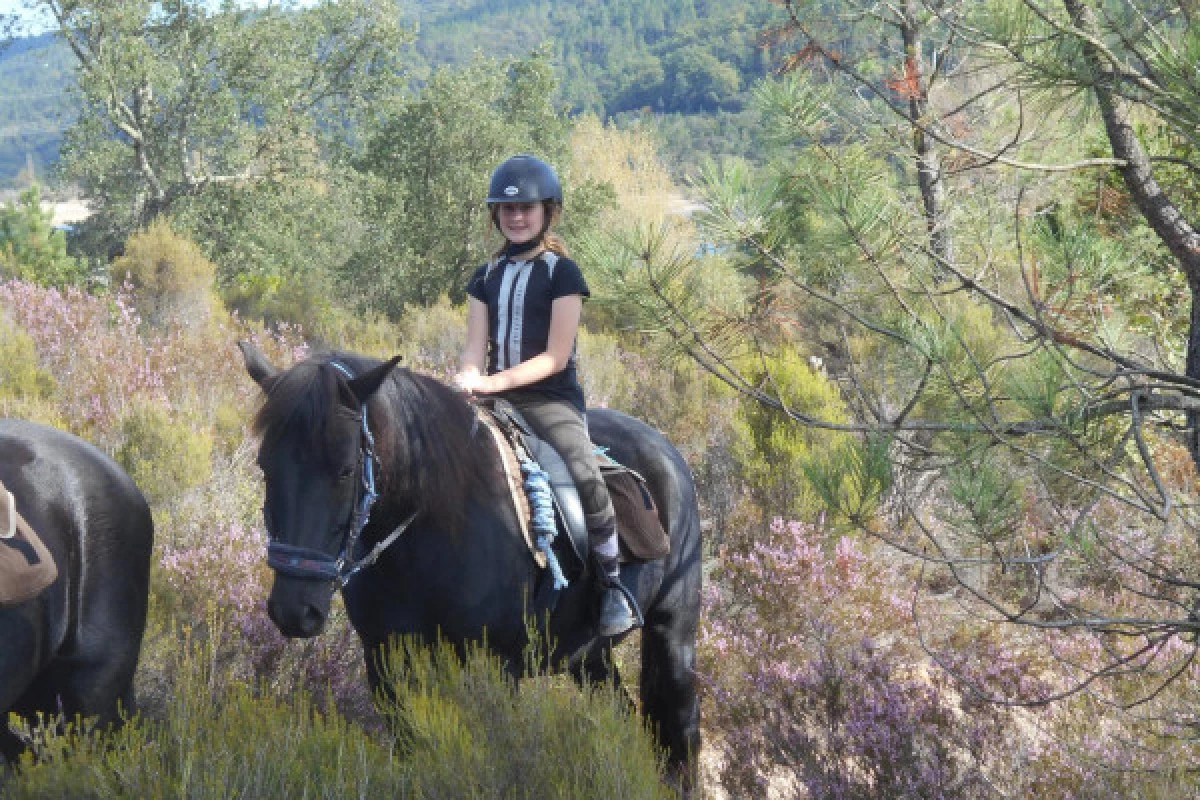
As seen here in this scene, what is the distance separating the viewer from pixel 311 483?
9.27 feet

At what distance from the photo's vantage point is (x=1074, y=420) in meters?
2.98

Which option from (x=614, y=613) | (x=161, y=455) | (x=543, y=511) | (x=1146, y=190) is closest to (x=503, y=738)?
(x=543, y=511)

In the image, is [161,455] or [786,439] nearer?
[161,455]

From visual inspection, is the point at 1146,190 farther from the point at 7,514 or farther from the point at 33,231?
the point at 33,231

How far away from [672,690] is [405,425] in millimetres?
1691

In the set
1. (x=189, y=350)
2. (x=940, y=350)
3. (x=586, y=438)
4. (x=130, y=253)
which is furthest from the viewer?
(x=130, y=253)

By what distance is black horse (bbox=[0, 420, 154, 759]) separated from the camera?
333 centimetres

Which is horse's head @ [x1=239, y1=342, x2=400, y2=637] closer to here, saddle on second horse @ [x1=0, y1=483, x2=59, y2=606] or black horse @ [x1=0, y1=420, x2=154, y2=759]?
saddle on second horse @ [x1=0, y1=483, x2=59, y2=606]

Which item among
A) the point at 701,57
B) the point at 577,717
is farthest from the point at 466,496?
the point at 701,57

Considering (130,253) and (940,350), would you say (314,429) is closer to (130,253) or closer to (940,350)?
(940,350)

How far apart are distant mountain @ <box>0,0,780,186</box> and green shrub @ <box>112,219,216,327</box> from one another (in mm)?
8226

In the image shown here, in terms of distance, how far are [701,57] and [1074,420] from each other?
331ft

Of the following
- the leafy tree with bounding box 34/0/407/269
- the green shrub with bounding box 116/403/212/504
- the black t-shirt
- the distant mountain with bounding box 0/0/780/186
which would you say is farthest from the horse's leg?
the leafy tree with bounding box 34/0/407/269

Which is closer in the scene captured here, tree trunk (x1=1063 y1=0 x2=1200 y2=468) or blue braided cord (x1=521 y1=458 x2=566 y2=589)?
tree trunk (x1=1063 y1=0 x2=1200 y2=468)
